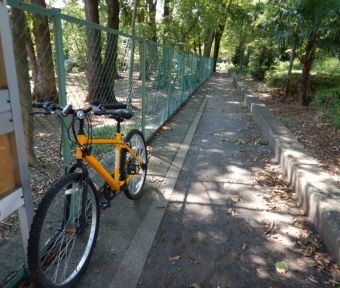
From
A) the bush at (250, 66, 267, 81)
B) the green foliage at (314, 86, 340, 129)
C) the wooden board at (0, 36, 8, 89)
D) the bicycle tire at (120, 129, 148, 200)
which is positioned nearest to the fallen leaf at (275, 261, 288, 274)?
the bicycle tire at (120, 129, 148, 200)

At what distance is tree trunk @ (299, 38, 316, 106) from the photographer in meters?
8.17

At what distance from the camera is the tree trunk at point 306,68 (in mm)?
8169

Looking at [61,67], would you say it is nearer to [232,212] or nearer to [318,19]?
[232,212]

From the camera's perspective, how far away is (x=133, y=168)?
3512 mm

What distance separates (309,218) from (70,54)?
9.82 ft

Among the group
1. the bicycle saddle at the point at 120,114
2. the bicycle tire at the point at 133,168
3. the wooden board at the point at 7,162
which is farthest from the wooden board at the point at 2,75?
the bicycle tire at the point at 133,168

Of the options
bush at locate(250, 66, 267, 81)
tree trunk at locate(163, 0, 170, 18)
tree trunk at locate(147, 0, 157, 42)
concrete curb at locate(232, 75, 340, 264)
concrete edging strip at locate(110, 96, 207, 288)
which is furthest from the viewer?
bush at locate(250, 66, 267, 81)

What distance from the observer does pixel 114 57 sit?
4.99 m

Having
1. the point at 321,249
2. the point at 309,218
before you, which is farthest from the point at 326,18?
the point at 321,249

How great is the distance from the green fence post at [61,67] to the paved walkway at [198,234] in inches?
36.0

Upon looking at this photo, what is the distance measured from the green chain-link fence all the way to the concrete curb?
2.32 m

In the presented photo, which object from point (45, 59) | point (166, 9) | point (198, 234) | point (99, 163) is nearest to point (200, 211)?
point (198, 234)

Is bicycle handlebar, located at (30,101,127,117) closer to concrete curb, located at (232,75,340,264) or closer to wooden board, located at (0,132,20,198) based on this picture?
wooden board, located at (0,132,20,198)

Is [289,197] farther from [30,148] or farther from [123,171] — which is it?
[30,148]
